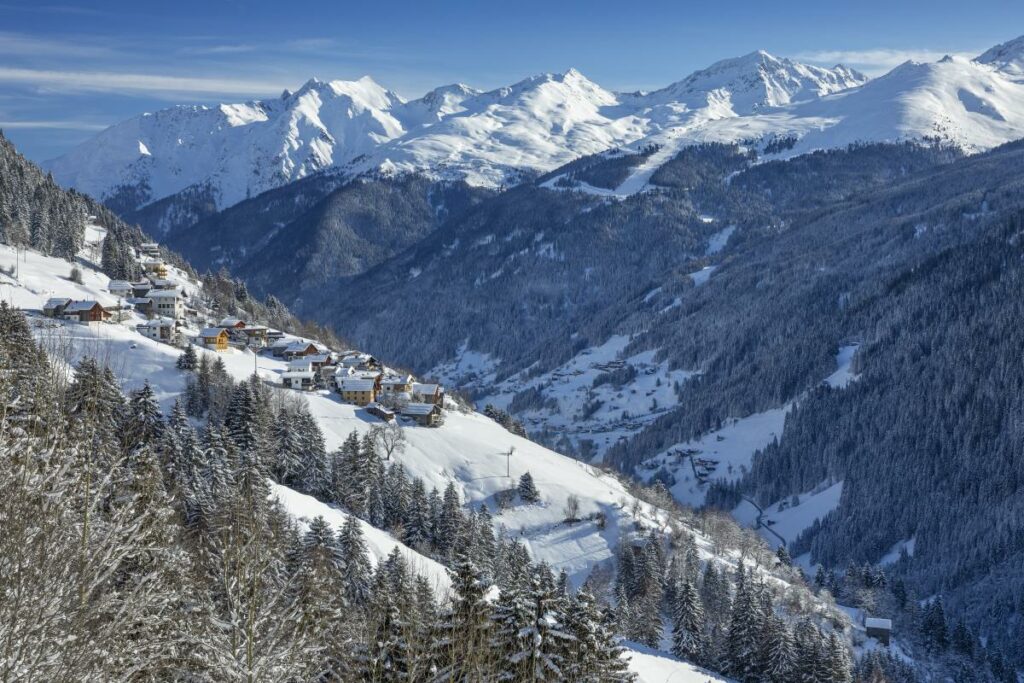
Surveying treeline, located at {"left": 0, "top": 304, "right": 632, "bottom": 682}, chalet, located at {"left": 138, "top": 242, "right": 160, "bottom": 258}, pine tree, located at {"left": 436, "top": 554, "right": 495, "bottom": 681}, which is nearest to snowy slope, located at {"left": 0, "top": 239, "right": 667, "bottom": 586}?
chalet, located at {"left": 138, "top": 242, "right": 160, "bottom": 258}

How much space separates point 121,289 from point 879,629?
334 feet

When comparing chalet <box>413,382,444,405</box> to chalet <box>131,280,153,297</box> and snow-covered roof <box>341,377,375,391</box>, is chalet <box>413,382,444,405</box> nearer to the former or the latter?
snow-covered roof <box>341,377,375,391</box>

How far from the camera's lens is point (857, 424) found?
151 m

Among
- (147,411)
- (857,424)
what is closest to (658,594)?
(147,411)

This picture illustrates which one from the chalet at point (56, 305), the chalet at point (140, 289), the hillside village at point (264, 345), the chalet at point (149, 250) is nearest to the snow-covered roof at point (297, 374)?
the hillside village at point (264, 345)

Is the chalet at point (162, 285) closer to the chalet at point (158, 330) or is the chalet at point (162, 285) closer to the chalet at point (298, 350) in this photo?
the chalet at point (158, 330)

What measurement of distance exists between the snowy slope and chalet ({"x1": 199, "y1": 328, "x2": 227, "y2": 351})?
55.2 inches

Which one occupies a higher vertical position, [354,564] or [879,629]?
[354,564]

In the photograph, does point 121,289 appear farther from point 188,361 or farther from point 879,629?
point 879,629

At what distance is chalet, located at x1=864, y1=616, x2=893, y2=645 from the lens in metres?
80.8

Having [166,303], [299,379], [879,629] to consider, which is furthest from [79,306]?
[879,629]

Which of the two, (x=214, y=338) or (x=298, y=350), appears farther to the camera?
(x=298, y=350)

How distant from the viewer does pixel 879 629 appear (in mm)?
80875

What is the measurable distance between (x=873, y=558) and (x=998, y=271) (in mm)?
88287
